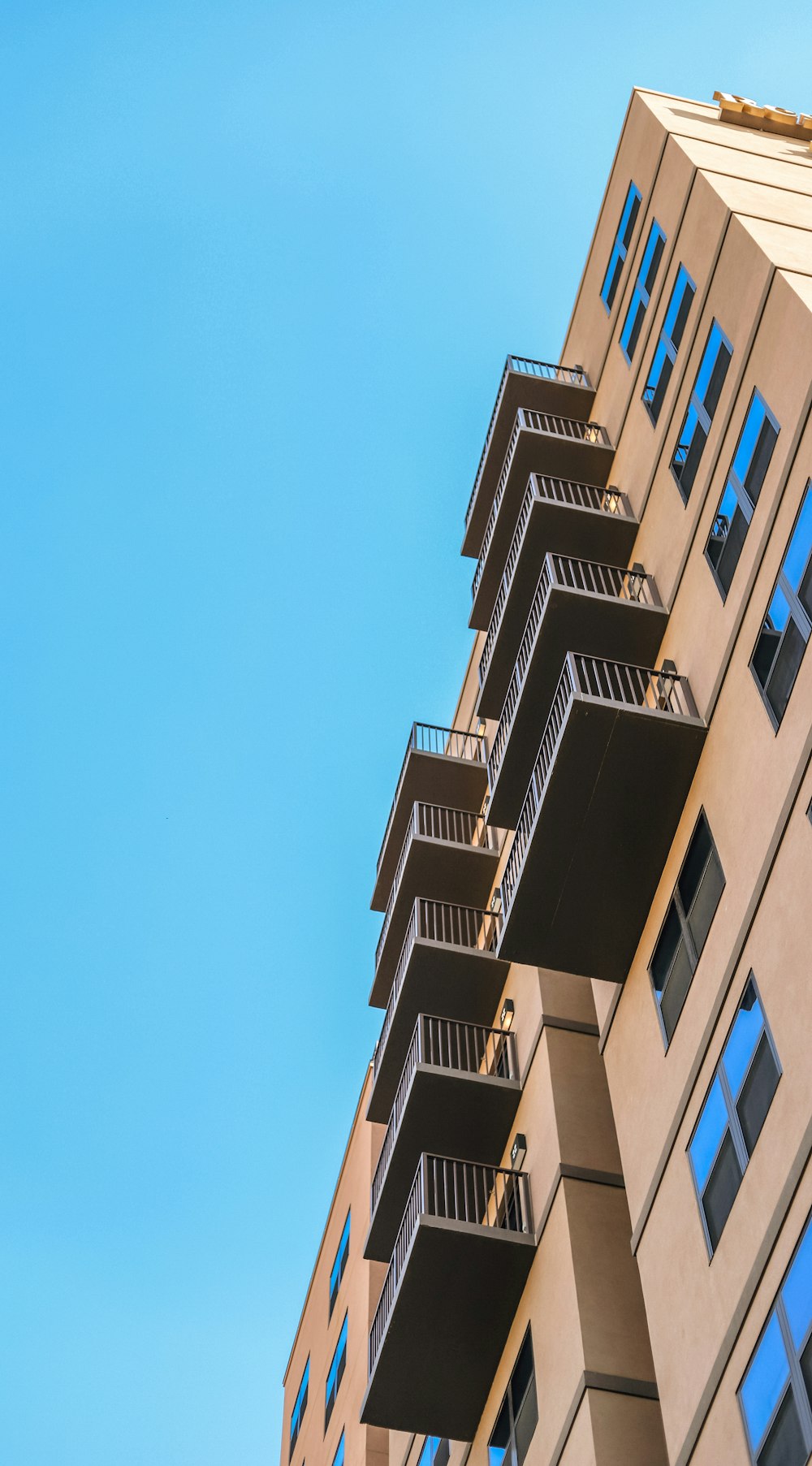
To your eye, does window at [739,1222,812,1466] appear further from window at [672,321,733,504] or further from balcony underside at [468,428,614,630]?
A: balcony underside at [468,428,614,630]

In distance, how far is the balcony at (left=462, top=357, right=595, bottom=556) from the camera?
23.8 meters

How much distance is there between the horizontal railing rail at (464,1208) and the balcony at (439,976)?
3.16 m

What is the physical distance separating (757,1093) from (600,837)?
4143 millimetres

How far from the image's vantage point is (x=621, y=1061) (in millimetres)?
15781

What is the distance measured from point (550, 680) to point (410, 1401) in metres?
9.24

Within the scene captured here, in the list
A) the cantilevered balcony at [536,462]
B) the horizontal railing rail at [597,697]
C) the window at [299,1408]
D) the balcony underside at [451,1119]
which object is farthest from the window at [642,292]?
the window at [299,1408]

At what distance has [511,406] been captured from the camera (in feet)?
81.6

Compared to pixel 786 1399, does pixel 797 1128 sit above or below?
above

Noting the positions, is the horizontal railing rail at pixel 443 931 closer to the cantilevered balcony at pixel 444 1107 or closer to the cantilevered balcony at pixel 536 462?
the cantilevered balcony at pixel 444 1107

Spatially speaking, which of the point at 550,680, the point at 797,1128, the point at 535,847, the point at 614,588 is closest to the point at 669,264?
the point at 614,588

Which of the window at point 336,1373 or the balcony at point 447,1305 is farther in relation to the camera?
the window at point 336,1373

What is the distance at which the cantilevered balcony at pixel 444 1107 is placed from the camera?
18875 millimetres

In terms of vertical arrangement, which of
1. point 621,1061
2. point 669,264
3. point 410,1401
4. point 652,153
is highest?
point 652,153

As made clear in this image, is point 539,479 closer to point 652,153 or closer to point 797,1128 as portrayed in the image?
point 652,153
